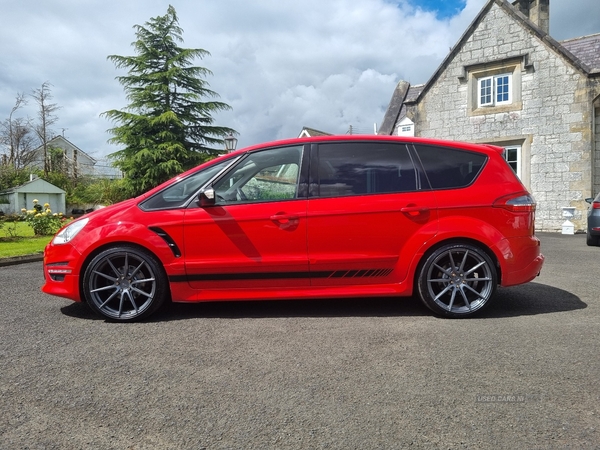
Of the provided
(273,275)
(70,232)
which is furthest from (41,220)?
(273,275)

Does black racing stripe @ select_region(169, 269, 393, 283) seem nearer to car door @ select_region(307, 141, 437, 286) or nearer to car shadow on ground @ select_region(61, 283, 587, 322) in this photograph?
car door @ select_region(307, 141, 437, 286)

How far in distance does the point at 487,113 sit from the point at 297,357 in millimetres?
16282

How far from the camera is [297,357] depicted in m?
3.19

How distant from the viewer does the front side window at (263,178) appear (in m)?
4.29

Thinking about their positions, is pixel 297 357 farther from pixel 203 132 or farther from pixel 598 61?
pixel 203 132

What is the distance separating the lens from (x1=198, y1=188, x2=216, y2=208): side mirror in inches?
162

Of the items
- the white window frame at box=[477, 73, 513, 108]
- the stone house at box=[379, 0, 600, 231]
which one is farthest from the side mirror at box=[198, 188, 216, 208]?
the white window frame at box=[477, 73, 513, 108]

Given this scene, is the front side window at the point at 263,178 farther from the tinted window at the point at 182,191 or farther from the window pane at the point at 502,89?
the window pane at the point at 502,89

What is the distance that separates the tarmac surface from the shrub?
34.2 feet

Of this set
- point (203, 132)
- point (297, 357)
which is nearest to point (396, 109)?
point (203, 132)

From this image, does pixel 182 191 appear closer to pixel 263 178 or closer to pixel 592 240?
pixel 263 178

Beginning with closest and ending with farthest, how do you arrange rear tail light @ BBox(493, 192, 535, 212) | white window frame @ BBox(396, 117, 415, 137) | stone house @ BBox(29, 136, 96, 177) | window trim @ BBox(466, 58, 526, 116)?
rear tail light @ BBox(493, 192, 535, 212), window trim @ BBox(466, 58, 526, 116), white window frame @ BBox(396, 117, 415, 137), stone house @ BBox(29, 136, 96, 177)

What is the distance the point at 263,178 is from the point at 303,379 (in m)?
2.11

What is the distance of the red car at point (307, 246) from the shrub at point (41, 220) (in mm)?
10876
